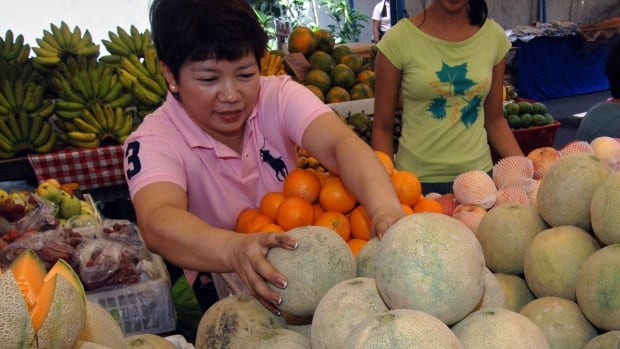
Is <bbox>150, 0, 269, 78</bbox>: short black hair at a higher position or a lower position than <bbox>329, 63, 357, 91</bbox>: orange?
higher

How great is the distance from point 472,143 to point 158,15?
1.72 m

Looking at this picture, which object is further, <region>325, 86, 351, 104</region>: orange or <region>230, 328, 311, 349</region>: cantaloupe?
<region>325, 86, 351, 104</region>: orange

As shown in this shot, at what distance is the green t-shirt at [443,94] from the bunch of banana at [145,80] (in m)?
2.41

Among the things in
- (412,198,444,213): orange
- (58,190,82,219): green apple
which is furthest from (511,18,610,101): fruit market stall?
(412,198,444,213): orange

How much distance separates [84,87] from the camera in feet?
14.5

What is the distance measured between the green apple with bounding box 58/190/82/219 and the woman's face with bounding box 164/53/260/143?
187cm

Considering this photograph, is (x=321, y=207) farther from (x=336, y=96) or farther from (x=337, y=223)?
(x=336, y=96)

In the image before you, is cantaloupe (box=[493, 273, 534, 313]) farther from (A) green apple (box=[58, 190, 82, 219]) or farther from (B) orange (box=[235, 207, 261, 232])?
(A) green apple (box=[58, 190, 82, 219])

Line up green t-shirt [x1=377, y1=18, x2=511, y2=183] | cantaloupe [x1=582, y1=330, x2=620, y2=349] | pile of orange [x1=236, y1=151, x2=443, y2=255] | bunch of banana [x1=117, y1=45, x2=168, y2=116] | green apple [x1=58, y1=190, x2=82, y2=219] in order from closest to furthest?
cantaloupe [x1=582, y1=330, x2=620, y2=349] → pile of orange [x1=236, y1=151, x2=443, y2=255] → green t-shirt [x1=377, y1=18, x2=511, y2=183] → green apple [x1=58, y1=190, x2=82, y2=219] → bunch of banana [x1=117, y1=45, x2=168, y2=116]

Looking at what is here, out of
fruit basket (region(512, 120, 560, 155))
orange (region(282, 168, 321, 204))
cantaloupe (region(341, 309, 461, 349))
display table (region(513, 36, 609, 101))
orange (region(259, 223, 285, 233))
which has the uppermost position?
cantaloupe (region(341, 309, 461, 349))

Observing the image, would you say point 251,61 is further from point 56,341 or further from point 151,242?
point 56,341

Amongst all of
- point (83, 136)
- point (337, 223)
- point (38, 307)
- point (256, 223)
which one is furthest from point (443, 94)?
point (83, 136)

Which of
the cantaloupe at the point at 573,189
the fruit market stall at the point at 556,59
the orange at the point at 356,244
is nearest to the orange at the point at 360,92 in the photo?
the orange at the point at 356,244

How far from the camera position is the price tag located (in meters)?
4.31
